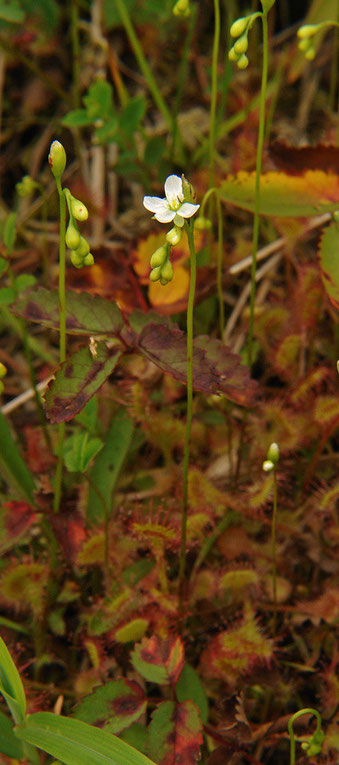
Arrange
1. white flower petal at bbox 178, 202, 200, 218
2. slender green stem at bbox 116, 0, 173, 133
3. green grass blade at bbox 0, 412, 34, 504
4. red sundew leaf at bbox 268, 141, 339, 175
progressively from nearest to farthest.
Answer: white flower petal at bbox 178, 202, 200, 218
green grass blade at bbox 0, 412, 34, 504
red sundew leaf at bbox 268, 141, 339, 175
slender green stem at bbox 116, 0, 173, 133

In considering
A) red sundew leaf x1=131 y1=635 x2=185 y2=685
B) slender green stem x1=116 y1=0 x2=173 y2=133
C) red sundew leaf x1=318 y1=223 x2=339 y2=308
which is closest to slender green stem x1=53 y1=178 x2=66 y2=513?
red sundew leaf x1=131 y1=635 x2=185 y2=685

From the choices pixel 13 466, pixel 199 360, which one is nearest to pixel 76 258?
pixel 199 360

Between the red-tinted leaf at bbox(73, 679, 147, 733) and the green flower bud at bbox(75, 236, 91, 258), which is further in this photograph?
the red-tinted leaf at bbox(73, 679, 147, 733)

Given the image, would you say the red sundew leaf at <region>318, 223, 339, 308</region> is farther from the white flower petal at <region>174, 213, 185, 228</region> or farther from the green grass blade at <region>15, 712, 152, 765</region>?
the green grass blade at <region>15, 712, 152, 765</region>

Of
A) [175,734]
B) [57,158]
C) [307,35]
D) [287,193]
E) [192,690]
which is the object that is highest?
[307,35]

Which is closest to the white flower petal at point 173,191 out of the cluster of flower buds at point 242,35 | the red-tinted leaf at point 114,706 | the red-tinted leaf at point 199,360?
the red-tinted leaf at point 199,360

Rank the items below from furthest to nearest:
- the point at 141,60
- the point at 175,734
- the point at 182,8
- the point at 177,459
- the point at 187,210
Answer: the point at 141,60
the point at 177,459
the point at 182,8
the point at 175,734
the point at 187,210

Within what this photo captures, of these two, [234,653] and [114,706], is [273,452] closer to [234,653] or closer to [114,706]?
[234,653]

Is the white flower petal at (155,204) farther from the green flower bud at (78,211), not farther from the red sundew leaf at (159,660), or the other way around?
the red sundew leaf at (159,660)
